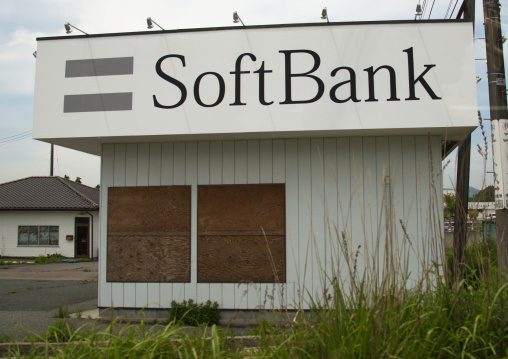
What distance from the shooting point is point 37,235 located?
28.2 metres

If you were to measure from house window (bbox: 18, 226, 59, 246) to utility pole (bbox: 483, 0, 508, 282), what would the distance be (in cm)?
2558

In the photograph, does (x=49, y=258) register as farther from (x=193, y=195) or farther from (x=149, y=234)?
(x=193, y=195)

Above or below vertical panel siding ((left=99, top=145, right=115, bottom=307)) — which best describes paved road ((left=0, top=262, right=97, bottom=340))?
below

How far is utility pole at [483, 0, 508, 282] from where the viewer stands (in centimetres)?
681

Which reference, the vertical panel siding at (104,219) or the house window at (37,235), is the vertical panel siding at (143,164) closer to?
the vertical panel siding at (104,219)

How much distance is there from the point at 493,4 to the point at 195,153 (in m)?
4.93

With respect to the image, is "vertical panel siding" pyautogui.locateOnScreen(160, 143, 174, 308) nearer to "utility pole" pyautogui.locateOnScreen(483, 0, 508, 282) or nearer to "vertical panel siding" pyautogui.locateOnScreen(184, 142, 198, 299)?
"vertical panel siding" pyautogui.locateOnScreen(184, 142, 198, 299)

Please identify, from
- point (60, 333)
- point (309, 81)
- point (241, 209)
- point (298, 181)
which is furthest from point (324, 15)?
point (60, 333)

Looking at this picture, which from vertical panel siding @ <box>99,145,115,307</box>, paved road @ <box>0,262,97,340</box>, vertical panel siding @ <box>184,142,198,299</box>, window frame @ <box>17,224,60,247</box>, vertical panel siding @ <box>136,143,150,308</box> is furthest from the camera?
window frame @ <box>17,224,60,247</box>

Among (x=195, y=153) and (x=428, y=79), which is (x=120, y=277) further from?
(x=428, y=79)

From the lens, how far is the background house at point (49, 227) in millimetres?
27844

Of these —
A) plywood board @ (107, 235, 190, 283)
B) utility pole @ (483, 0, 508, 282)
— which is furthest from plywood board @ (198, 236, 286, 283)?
utility pole @ (483, 0, 508, 282)

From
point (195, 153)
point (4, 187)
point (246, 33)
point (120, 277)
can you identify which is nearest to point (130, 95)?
point (195, 153)

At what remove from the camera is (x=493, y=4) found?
286 inches
